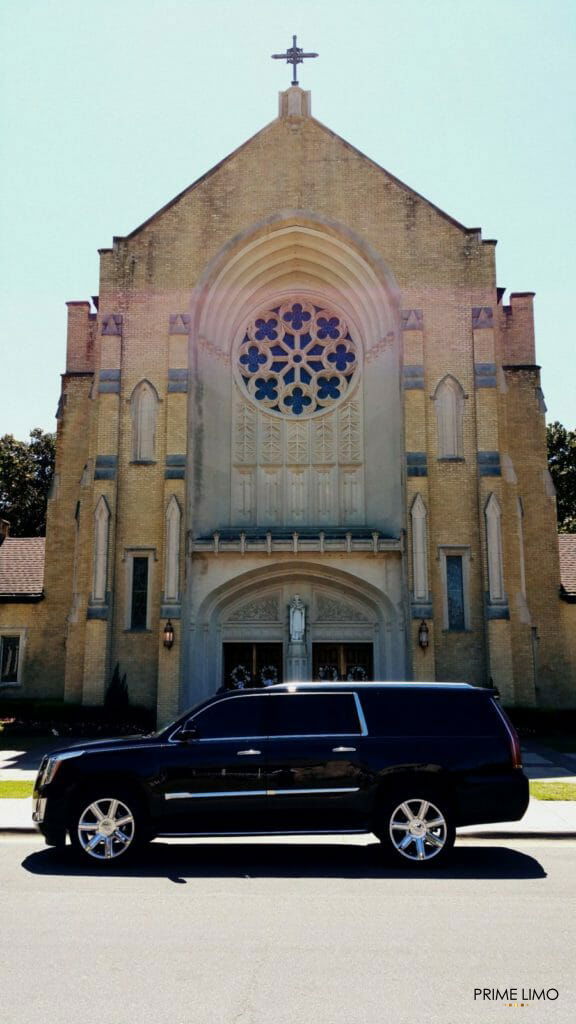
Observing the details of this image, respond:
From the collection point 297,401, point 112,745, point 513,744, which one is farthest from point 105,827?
point 297,401

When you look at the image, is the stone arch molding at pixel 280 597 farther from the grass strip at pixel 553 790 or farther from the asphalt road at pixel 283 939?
the asphalt road at pixel 283 939

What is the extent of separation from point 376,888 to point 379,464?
17230 mm

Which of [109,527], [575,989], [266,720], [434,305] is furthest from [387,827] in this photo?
[434,305]

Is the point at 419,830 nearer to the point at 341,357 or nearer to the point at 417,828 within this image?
the point at 417,828

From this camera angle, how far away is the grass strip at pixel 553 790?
40.5ft

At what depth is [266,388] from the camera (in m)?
25.1

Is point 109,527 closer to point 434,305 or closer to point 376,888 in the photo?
point 434,305

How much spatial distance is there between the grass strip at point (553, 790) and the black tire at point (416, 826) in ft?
15.0

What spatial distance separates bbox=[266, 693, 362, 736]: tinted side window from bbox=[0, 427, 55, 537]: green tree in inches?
1564

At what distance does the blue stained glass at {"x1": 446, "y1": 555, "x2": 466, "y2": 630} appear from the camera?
72.5ft

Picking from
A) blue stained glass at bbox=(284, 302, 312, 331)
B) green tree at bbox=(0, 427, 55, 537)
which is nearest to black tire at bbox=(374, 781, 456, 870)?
blue stained glass at bbox=(284, 302, 312, 331)

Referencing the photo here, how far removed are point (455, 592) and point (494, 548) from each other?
60.5 inches

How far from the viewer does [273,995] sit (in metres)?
4.85

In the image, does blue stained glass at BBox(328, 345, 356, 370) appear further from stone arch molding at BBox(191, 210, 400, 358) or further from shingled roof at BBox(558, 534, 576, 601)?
shingled roof at BBox(558, 534, 576, 601)
